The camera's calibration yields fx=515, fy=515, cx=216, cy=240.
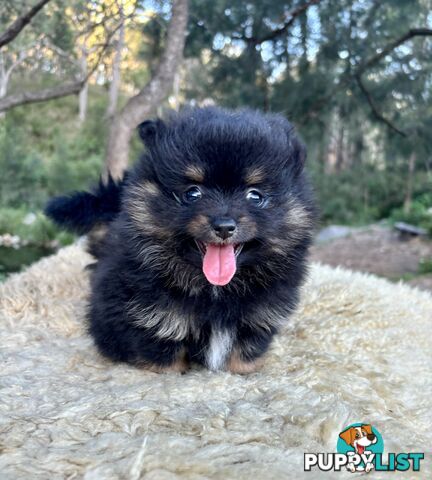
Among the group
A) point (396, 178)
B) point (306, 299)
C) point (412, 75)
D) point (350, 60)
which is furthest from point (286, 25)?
point (396, 178)

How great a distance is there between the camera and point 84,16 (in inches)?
165

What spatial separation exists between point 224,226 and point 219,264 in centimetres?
22

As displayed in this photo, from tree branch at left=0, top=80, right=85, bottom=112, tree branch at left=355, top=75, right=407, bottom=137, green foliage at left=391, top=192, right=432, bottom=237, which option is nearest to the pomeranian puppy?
tree branch at left=0, top=80, right=85, bottom=112

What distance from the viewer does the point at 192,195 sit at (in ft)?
7.07

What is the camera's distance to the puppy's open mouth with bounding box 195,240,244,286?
2127mm

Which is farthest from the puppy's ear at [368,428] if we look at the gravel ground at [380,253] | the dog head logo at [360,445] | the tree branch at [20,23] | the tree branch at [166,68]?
the gravel ground at [380,253]

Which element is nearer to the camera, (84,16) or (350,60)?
(84,16)

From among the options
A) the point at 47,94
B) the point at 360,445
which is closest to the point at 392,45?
the point at 47,94

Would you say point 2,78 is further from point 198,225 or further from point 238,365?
point 238,365

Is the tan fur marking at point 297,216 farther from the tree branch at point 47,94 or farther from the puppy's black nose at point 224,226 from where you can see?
the tree branch at point 47,94

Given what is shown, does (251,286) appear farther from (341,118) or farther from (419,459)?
(341,118)

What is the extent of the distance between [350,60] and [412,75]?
0.73m

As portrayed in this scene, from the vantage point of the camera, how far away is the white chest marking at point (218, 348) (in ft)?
7.79

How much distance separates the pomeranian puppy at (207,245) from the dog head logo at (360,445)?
0.73 m
